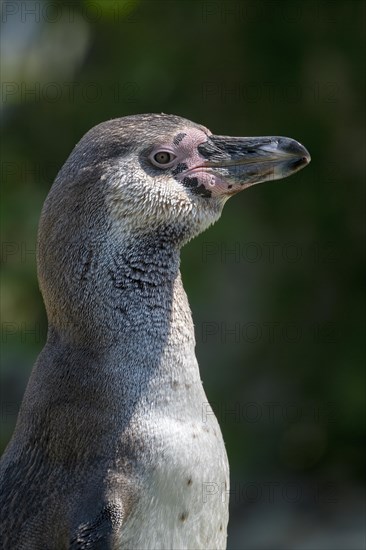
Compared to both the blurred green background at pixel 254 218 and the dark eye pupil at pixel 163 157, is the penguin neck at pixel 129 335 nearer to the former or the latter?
the dark eye pupil at pixel 163 157

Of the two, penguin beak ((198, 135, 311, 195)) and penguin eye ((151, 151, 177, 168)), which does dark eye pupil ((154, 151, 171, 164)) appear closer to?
penguin eye ((151, 151, 177, 168))

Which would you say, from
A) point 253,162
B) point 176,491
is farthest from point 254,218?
point 176,491

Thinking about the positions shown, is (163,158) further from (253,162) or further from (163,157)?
(253,162)

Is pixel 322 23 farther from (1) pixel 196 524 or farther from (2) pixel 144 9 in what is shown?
(1) pixel 196 524

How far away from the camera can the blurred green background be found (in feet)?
21.9

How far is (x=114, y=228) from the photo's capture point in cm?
333

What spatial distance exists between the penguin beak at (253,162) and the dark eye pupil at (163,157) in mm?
142

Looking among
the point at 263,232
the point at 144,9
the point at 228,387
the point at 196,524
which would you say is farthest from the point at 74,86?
the point at 196,524

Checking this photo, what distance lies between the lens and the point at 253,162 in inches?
140

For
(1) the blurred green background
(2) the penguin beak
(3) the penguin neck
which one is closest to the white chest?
(3) the penguin neck

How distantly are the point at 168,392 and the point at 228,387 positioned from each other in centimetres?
395

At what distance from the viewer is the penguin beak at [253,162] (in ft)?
11.6

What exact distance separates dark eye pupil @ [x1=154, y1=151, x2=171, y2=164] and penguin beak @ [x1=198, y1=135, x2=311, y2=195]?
14 cm

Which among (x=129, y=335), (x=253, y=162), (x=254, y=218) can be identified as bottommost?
(x=129, y=335)
